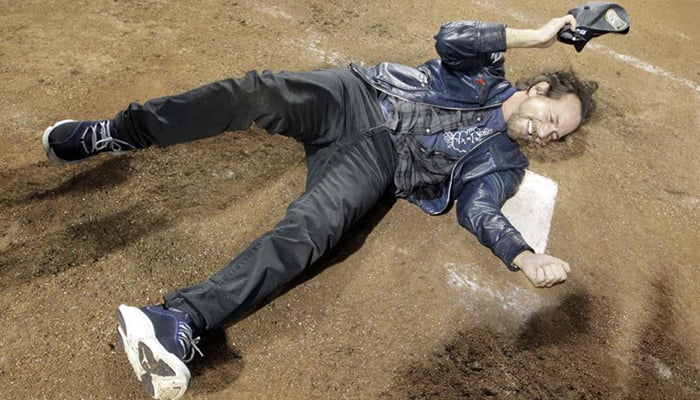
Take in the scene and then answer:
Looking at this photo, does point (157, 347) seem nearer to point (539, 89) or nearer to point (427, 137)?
point (427, 137)

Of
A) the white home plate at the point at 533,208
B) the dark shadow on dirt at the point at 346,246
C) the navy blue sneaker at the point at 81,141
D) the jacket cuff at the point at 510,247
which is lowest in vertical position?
the white home plate at the point at 533,208

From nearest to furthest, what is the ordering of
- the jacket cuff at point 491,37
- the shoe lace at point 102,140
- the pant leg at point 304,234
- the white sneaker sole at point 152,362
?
the white sneaker sole at point 152,362 → the pant leg at point 304,234 → the shoe lace at point 102,140 → the jacket cuff at point 491,37

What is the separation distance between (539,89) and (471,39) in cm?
58

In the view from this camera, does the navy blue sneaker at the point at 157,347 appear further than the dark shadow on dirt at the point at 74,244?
No

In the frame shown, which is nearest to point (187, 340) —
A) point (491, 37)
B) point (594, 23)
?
point (491, 37)

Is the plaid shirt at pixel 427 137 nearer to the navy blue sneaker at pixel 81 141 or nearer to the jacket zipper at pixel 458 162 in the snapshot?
the jacket zipper at pixel 458 162

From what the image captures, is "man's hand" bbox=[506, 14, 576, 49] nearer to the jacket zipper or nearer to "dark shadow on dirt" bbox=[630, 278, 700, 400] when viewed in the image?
the jacket zipper

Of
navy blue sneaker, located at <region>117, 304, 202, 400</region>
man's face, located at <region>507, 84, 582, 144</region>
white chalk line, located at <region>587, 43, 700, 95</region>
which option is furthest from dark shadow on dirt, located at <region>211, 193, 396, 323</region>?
white chalk line, located at <region>587, 43, 700, 95</region>

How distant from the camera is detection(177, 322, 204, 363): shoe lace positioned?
2297 millimetres

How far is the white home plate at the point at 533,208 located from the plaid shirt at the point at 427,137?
599 mm

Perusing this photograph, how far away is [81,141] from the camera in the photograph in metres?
2.90

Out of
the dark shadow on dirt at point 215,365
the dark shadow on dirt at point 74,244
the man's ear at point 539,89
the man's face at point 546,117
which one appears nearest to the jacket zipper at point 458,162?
the man's face at point 546,117

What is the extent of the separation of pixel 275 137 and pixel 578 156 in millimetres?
2233

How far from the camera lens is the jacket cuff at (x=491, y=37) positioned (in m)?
3.02
